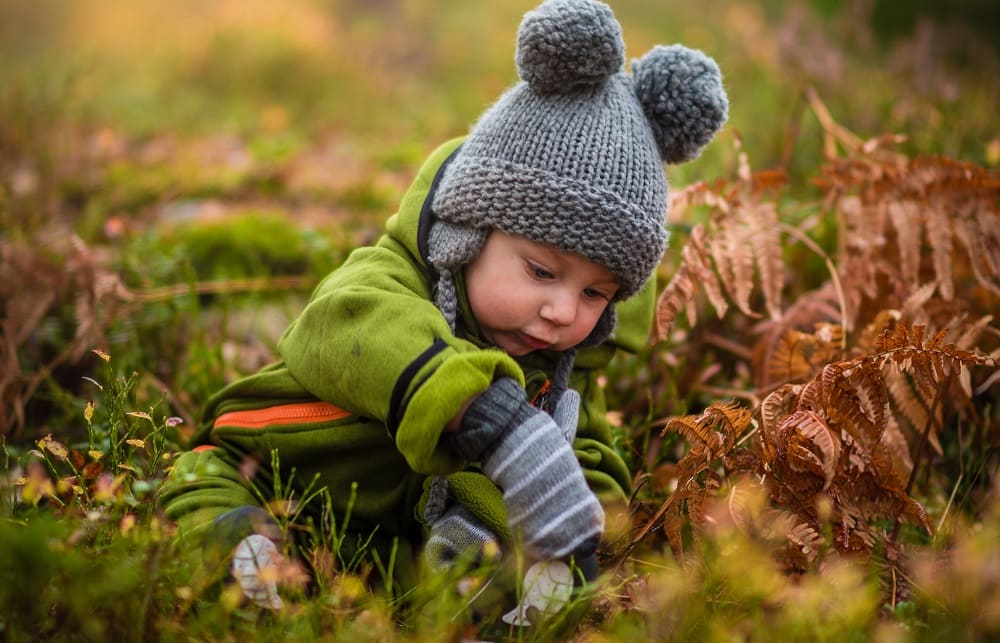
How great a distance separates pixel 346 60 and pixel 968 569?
909 cm

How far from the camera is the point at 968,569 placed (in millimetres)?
1479

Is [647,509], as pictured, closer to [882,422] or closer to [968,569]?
[882,422]

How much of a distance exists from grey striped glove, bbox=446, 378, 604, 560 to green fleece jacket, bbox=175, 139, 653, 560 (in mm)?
64

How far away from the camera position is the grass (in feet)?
5.59

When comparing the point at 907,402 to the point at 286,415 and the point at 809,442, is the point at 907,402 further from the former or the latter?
the point at 286,415

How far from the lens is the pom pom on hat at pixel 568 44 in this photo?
212cm

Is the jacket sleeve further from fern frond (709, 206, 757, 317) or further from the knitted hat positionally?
fern frond (709, 206, 757, 317)

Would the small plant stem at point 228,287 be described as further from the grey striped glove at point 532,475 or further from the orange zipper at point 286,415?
the grey striped glove at point 532,475

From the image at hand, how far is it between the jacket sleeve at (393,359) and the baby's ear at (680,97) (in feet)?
2.51

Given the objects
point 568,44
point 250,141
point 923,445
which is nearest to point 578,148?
point 568,44

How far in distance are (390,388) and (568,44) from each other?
36.1 inches

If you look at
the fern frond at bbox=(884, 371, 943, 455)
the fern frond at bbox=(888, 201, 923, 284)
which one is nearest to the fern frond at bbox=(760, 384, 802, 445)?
the fern frond at bbox=(884, 371, 943, 455)

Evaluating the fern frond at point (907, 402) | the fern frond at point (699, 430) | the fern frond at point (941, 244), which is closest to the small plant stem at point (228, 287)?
the fern frond at point (699, 430)

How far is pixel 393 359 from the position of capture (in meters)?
1.92
